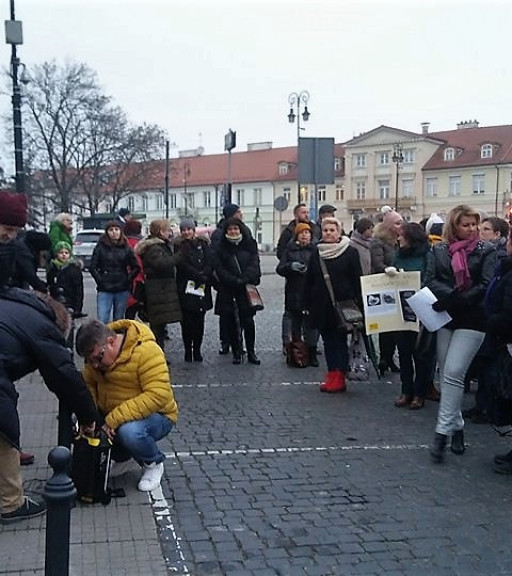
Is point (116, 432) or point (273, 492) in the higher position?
point (116, 432)

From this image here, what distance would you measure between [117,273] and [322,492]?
5764 mm

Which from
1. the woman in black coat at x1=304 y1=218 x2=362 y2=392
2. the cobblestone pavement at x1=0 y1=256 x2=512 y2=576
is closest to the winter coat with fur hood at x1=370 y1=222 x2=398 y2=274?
the woman in black coat at x1=304 y1=218 x2=362 y2=392

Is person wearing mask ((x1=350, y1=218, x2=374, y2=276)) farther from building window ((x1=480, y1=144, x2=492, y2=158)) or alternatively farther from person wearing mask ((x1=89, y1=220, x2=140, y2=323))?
building window ((x1=480, y1=144, x2=492, y2=158))

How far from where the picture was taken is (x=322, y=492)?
537 cm

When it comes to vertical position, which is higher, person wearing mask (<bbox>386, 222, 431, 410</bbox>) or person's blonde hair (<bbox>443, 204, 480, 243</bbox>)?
person's blonde hair (<bbox>443, 204, 480, 243</bbox>)

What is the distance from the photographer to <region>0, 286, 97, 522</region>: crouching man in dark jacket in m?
4.39

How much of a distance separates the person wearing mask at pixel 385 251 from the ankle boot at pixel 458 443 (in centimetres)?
297

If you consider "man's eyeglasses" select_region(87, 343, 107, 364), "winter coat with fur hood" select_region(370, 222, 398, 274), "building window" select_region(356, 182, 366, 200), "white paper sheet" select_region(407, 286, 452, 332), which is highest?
"building window" select_region(356, 182, 366, 200)

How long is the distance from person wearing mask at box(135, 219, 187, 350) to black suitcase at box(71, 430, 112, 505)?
16.0 ft

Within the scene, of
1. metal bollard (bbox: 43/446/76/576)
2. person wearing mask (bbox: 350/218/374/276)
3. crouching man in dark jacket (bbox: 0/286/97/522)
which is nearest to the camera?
metal bollard (bbox: 43/446/76/576)

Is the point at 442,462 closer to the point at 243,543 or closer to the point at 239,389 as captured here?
the point at 243,543

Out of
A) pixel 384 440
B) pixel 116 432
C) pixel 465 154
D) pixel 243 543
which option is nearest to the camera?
pixel 243 543

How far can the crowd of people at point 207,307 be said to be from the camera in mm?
4664

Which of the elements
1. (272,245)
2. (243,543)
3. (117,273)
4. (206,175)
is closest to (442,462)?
(243,543)
